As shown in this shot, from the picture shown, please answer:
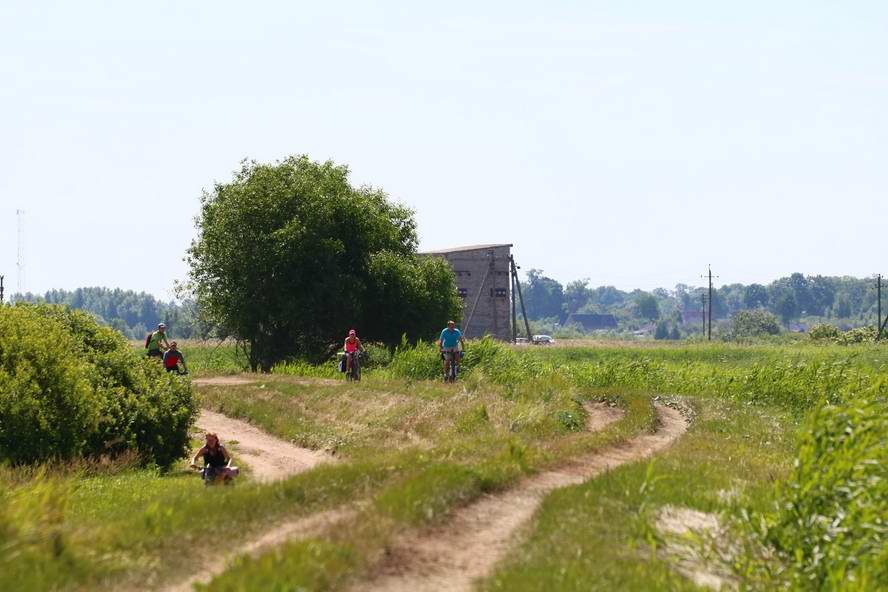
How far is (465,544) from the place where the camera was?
12.3m

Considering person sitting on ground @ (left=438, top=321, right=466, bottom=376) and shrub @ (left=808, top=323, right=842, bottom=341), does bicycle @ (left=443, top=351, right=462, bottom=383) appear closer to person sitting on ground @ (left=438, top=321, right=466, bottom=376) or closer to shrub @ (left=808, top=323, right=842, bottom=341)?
person sitting on ground @ (left=438, top=321, right=466, bottom=376)

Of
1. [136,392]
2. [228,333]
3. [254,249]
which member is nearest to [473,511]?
[136,392]

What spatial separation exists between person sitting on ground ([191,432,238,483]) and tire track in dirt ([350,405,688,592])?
6.44 meters

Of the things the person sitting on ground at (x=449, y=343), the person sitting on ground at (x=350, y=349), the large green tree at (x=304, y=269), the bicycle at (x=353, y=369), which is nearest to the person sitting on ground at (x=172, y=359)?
the person sitting on ground at (x=350, y=349)

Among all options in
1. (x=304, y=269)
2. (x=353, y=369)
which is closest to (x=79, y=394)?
(x=353, y=369)

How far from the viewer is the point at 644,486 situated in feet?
46.1

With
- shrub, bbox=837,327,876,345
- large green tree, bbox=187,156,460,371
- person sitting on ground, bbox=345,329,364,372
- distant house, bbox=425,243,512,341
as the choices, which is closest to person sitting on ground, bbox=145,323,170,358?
person sitting on ground, bbox=345,329,364,372

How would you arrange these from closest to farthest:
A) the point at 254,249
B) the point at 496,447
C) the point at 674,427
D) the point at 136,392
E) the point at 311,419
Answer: the point at 496,447
the point at 674,427
the point at 136,392
the point at 311,419
the point at 254,249

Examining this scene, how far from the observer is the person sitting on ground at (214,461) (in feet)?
66.9

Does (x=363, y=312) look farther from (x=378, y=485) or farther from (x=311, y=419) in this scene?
(x=378, y=485)

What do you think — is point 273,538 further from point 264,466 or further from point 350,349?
point 350,349

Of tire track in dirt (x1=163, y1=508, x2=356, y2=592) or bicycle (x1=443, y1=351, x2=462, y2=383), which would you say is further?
bicycle (x1=443, y1=351, x2=462, y2=383)

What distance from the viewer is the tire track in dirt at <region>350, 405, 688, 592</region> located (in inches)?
426

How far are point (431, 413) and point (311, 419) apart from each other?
450cm
